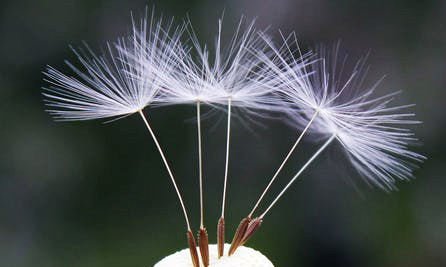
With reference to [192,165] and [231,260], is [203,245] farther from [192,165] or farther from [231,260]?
[192,165]

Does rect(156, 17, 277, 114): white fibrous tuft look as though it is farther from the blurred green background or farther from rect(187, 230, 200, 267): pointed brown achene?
the blurred green background

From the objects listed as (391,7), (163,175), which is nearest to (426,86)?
(391,7)

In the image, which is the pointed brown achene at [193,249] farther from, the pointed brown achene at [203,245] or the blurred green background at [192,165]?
the blurred green background at [192,165]

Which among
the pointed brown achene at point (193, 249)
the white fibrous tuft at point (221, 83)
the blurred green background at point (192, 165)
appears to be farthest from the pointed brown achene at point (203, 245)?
the blurred green background at point (192, 165)

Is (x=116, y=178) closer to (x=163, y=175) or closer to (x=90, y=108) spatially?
(x=163, y=175)

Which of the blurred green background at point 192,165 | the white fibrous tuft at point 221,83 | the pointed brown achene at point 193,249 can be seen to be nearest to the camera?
the pointed brown achene at point 193,249

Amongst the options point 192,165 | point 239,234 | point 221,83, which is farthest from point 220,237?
point 192,165
